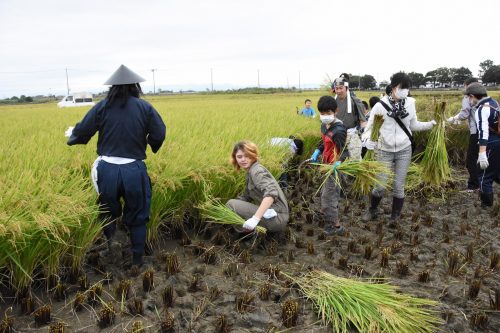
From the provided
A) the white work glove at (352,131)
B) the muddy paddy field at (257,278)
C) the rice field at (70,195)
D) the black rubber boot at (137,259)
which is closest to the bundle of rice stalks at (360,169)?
the muddy paddy field at (257,278)

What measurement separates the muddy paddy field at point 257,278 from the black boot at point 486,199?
2.02ft

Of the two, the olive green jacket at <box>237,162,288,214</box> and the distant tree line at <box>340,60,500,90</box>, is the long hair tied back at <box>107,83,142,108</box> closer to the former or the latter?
the olive green jacket at <box>237,162,288,214</box>

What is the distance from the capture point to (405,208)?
15.1ft

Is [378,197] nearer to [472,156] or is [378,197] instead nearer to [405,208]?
[405,208]

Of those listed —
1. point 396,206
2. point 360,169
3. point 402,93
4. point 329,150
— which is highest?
point 402,93

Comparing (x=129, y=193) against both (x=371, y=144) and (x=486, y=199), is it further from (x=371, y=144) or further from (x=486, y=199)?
(x=486, y=199)

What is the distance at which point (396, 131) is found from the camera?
3.92 meters

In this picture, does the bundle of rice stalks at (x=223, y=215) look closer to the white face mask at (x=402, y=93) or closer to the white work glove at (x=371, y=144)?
the white work glove at (x=371, y=144)

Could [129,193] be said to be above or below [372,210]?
above

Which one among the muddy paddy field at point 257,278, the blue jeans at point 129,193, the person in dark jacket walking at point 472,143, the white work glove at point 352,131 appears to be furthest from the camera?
the person in dark jacket walking at point 472,143

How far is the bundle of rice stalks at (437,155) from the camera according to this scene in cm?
447

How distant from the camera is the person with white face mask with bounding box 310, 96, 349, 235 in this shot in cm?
363

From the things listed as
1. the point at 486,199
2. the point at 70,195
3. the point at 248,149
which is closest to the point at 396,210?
the point at 486,199

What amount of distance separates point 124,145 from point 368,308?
1.78 meters
